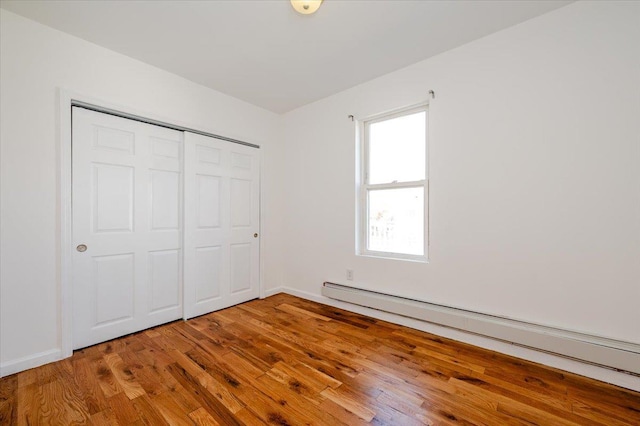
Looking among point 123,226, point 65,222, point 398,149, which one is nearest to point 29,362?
point 65,222

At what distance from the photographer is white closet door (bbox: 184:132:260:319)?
3.08 m

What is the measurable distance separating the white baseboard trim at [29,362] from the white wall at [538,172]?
2974mm

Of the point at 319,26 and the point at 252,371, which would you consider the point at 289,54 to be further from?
the point at 252,371

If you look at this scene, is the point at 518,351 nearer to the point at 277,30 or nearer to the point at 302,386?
the point at 302,386

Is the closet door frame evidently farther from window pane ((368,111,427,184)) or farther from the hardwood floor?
window pane ((368,111,427,184))

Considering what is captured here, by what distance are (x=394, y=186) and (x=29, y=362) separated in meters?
3.55

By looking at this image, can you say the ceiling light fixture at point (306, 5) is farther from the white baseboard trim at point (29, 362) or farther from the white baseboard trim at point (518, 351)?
the white baseboard trim at point (29, 362)

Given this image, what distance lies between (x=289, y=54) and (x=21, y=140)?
2.30 meters

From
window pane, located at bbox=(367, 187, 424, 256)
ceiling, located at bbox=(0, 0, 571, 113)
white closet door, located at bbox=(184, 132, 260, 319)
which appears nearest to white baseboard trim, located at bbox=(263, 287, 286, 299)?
white closet door, located at bbox=(184, 132, 260, 319)

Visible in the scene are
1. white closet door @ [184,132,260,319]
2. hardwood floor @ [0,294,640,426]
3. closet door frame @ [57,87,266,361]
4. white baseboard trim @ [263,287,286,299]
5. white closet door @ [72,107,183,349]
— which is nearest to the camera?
hardwood floor @ [0,294,640,426]

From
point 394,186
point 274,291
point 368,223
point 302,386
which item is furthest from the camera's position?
point 274,291

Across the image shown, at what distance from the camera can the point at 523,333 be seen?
208 centimetres

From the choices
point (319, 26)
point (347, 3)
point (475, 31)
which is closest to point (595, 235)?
point (475, 31)

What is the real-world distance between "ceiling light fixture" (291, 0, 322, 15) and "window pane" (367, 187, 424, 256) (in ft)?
6.17
